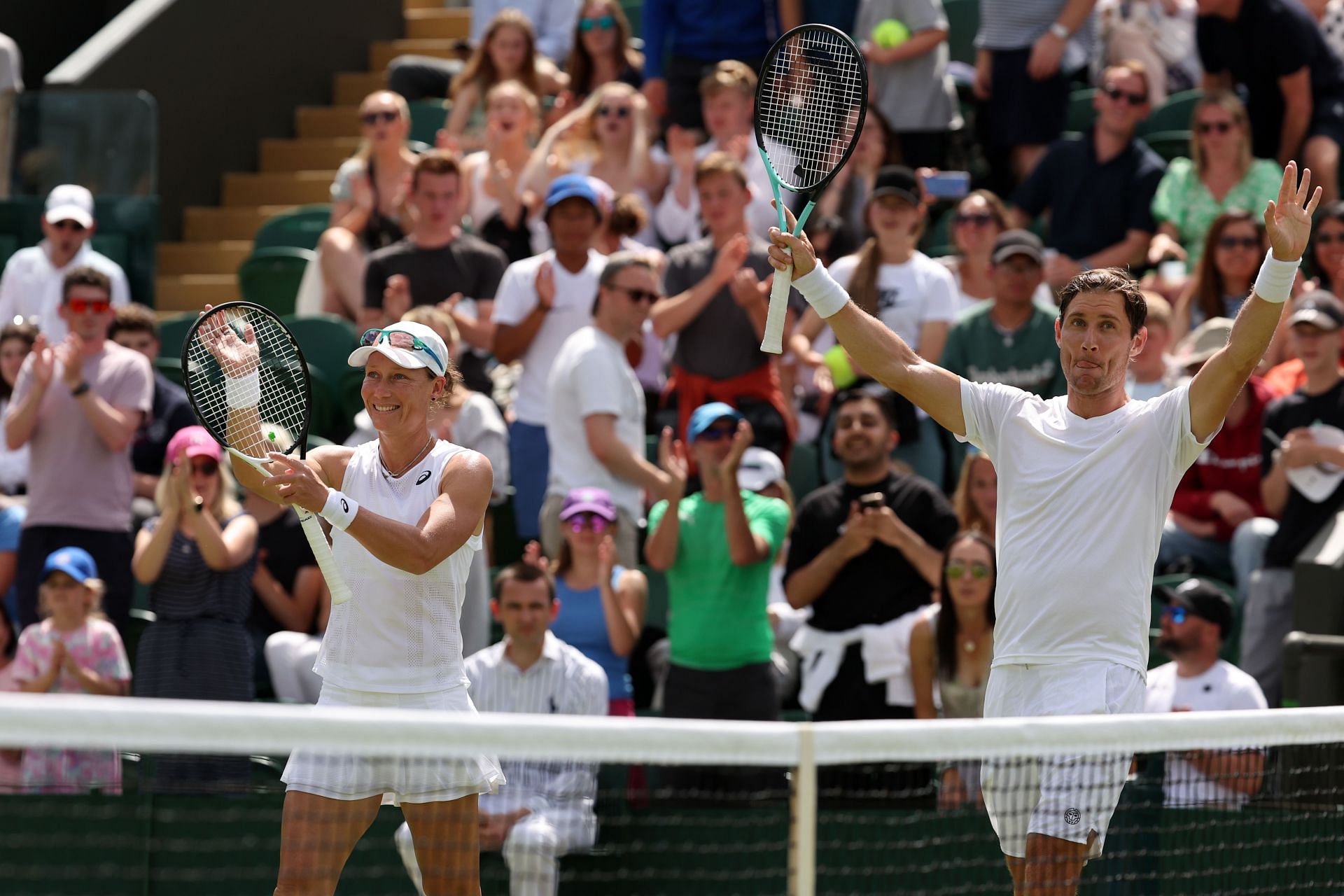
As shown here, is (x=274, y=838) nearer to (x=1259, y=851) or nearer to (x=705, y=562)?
(x=705, y=562)

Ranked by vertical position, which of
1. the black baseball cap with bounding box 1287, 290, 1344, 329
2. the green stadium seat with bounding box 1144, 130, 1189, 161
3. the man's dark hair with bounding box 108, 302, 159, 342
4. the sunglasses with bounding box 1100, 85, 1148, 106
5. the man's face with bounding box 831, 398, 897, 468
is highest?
the green stadium seat with bounding box 1144, 130, 1189, 161

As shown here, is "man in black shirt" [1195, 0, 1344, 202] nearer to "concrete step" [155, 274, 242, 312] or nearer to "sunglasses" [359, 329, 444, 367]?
"concrete step" [155, 274, 242, 312]

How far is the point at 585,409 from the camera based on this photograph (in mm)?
8531

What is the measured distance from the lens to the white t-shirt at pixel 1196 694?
706cm

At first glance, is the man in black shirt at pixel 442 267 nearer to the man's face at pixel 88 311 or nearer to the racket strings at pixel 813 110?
the man's face at pixel 88 311

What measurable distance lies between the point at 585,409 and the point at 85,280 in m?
2.59

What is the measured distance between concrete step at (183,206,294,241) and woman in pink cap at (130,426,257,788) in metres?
5.68

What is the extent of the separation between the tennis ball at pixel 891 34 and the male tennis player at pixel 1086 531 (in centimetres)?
650

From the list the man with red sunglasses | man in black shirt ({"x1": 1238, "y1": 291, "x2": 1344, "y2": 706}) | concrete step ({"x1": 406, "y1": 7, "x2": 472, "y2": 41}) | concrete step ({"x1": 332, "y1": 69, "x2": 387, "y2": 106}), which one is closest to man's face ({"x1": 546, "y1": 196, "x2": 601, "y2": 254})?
the man with red sunglasses

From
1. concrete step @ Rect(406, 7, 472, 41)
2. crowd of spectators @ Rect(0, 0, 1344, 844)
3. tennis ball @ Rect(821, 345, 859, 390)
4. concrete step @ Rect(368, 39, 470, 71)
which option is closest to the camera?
crowd of spectators @ Rect(0, 0, 1344, 844)

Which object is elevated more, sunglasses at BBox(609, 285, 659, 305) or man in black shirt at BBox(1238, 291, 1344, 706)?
sunglasses at BBox(609, 285, 659, 305)

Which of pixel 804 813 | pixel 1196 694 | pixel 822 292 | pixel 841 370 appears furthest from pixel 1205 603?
pixel 804 813

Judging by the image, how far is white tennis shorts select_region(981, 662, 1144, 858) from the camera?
477 centimetres

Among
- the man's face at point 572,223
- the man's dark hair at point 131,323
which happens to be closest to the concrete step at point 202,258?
the man's dark hair at point 131,323
